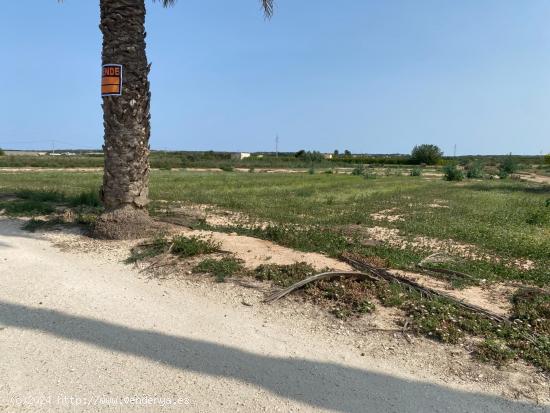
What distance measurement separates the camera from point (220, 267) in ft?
21.2

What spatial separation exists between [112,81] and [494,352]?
7.03m

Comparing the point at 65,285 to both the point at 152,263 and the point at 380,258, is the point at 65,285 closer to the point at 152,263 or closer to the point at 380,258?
the point at 152,263

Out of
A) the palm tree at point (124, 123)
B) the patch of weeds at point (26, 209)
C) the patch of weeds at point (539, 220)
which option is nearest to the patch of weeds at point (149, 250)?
the palm tree at point (124, 123)

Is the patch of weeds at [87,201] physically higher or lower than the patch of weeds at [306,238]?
higher

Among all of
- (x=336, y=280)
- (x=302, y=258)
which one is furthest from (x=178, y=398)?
(x=302, y=258)

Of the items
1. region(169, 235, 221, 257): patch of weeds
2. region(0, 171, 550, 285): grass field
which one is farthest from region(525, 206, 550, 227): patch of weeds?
region(169, 235, 221, 257): patch of weeds

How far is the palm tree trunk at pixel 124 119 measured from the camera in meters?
8.28

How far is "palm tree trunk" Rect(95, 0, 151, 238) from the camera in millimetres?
8281

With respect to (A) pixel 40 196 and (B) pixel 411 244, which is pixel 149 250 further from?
(A) pixel 40 196

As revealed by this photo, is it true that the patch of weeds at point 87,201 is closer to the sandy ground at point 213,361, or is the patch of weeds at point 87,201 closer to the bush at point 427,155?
the sandy ground at point 213,361

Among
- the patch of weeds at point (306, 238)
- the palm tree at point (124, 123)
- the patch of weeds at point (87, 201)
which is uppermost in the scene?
the palm tree at point (124, 123)

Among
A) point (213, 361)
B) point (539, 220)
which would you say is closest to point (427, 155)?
point (539, 220)

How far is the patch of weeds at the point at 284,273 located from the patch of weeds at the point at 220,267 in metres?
0.31

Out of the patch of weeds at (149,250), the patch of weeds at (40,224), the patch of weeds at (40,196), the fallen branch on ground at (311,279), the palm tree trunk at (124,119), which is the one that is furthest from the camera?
the patch of weeds at (40,196)
